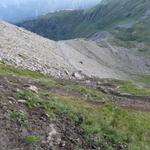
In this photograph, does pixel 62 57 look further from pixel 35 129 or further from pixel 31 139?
pixel 31 139

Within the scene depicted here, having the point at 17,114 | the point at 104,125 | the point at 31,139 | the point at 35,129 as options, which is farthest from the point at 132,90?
the point at 31,139

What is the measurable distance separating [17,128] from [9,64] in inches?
2131

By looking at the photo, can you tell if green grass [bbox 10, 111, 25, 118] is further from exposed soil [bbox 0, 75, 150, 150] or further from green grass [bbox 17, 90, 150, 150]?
green grass [bbox 17, 90, 150, 150]

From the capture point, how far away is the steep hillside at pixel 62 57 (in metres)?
90.8

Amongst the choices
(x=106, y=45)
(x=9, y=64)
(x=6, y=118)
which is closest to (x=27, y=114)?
(x=6, y=118)

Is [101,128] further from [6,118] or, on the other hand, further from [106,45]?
[106,45]

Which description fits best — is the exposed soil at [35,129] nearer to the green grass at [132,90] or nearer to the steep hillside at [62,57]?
the green grass at [132,90]

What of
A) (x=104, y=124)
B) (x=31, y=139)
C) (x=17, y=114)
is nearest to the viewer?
(x=31, y=139)

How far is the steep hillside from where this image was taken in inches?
3575

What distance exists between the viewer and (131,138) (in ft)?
98.2

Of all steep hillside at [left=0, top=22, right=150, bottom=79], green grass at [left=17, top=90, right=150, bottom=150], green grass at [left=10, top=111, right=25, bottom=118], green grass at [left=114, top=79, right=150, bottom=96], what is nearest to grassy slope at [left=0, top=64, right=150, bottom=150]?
green grass at [left=17, top=90, right=150, bottom=150]

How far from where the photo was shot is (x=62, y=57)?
12375 centimetres

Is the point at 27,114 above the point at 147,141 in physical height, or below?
above

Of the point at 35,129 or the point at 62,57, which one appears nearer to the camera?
the point at 35,129
